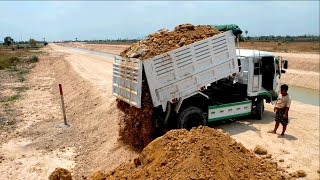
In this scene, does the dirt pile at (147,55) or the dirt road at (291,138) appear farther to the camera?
the dirt pile at (147,55)

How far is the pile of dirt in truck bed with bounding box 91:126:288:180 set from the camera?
5.51m

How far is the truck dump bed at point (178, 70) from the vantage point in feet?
29.1

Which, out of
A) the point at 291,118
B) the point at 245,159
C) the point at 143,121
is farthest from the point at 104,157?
the point at 291,118

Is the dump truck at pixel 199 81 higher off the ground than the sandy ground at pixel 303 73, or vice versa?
the dump truck at pixel 199 81

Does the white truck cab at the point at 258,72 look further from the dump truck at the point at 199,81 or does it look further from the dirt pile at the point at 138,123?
the dirt pile at the point at 138,123

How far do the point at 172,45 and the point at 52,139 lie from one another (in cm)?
583

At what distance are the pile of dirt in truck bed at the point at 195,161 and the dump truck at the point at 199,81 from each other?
255cm

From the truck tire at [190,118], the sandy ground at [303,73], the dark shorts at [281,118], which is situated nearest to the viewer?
the truck tire at [190,118]

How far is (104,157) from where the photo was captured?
993 centimetres

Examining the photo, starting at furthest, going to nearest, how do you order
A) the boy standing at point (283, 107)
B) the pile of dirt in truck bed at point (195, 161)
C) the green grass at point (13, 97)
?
the green grass at point (13, 97) → the boy standing at point (283, 107) → the pile of dirt in truck bed at point (195, 161)

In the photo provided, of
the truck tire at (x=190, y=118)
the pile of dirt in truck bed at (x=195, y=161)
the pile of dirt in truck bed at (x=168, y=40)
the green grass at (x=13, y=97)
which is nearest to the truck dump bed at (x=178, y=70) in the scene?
the pile of dirt in truck bed at (x=168, y=40)

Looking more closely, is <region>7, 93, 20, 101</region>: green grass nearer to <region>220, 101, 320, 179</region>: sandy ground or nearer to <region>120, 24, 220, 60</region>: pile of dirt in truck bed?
<region>120, 24, 220, 60</region>: pile of dirt in truck bed

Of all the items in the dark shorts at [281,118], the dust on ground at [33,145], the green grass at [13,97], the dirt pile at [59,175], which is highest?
the dark shorts at [281,118]

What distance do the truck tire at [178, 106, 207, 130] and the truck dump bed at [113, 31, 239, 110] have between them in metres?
0.57
